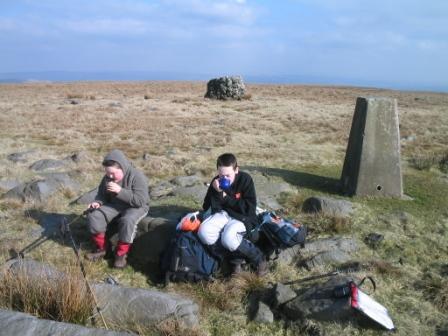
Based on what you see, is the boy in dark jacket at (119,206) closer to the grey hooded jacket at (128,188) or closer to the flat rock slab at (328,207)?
the grey hooded jacket at (128,188)

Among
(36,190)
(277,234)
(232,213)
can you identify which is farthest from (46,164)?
(277,234)

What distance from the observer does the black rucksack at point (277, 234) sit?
5.55m

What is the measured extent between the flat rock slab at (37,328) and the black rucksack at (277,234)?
2.61 m

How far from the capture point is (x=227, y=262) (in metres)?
5.52

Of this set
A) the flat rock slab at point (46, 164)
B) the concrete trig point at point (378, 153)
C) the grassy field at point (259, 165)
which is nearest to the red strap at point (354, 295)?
the grassy field at point (259, 165)

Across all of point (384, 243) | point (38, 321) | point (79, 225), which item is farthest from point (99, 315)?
point (384, 243)

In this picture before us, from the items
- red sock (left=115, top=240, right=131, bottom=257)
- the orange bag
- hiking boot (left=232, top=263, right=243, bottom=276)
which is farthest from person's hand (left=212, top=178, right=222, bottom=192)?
red sock (left=115, top=240, right=131, bottom=257)

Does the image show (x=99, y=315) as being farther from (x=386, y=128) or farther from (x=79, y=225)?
(x=386, y=128)

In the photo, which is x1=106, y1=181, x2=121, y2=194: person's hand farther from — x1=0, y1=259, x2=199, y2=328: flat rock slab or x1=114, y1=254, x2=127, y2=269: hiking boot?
x1=0, y1=259, x2=199, y2=328: flat rock slab

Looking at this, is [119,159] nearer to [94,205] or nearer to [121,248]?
[94,205]

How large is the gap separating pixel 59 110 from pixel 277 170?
54.1 ft

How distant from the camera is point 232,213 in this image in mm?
5621

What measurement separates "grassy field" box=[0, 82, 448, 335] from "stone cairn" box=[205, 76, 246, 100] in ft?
14.2

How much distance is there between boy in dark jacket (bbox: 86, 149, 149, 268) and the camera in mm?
5758
